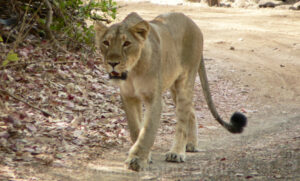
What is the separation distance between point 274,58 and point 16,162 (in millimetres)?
8112

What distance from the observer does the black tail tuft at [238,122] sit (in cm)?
516

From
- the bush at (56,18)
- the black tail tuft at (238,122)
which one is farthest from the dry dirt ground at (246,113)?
the bush at (56,18)

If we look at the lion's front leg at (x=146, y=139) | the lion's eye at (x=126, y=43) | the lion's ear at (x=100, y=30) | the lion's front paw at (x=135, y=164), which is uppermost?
the lion's ear at (x=100, y=30)

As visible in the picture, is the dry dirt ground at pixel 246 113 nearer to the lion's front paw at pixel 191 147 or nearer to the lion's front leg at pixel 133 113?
the lion's front paw at pixel 191 147

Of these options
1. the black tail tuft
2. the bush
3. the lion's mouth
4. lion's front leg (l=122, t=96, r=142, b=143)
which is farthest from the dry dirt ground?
the bush

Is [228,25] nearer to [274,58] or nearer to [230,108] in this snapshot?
[274,58]

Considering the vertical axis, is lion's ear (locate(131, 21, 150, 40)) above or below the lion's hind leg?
above

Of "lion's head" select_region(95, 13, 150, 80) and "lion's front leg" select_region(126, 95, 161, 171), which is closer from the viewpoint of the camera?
"lion's head" select_region(95, 13, 150, 80)

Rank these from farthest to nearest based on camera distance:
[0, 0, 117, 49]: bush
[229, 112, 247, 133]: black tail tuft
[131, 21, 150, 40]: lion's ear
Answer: [0, 0, 117, 49]: bush < [229, 112, 247, 133]: black tail tuft < [131, 21, 150, 40]: lion's ear

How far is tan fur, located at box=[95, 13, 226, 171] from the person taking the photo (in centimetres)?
423

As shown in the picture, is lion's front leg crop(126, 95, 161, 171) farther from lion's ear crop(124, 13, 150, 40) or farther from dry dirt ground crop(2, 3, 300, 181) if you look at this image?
lion's ear crop(124, 13, 150, 40)

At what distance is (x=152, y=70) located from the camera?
175 inches

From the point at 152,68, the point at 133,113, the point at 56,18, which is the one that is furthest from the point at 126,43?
the point at 56,18

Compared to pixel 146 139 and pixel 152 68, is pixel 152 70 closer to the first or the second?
pixel 152 68
